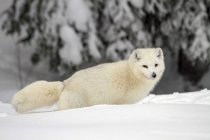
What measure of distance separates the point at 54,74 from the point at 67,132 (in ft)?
32.0

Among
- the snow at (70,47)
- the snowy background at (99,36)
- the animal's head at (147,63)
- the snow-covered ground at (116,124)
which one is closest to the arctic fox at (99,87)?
the animal's head at (147,63)

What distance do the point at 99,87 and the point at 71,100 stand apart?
1.16 ft

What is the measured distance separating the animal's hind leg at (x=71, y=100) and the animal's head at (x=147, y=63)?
2.38ft

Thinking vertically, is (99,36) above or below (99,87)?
below

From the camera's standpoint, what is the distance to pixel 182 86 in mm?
15281

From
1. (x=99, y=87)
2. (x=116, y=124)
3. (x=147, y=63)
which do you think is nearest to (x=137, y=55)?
(x=147, y=63)

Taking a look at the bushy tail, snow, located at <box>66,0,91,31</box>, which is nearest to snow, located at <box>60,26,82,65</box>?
snow, located at <box>66,0,91,31</box>

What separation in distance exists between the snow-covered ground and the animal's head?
1.08 meters

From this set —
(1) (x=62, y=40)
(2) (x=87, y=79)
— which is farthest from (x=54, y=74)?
(2) (x=87, y=79)

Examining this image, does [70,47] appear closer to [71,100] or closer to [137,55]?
[137,55]

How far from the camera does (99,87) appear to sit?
6.80 m

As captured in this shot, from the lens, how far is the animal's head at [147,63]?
689cm

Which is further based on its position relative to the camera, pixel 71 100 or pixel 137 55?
pixel 137 55

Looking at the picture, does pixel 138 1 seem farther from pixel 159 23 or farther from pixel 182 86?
pixel 182 86
